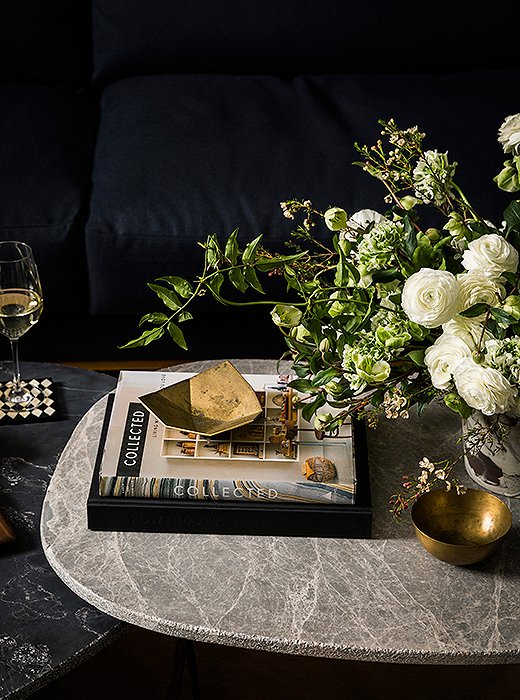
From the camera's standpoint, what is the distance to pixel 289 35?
2.26m

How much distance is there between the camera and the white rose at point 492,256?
1011 millimetres

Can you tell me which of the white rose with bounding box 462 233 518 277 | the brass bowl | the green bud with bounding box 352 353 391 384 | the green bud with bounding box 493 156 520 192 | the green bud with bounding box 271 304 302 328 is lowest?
the brass bowl

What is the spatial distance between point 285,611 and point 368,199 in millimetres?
1027

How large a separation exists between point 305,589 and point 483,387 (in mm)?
291

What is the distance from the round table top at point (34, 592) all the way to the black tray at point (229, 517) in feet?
0.31

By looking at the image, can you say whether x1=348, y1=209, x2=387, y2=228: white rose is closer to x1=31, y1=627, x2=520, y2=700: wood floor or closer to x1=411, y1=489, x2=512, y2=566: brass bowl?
x1=411, y1=489, x2=512, y2=566: brass bowl

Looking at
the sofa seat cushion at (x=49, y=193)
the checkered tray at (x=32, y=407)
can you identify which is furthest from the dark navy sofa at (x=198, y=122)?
the checkered tray at (x=32, y=407)

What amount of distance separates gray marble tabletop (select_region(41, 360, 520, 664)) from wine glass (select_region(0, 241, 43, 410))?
279mm

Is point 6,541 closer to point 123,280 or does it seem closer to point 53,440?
point 53,440

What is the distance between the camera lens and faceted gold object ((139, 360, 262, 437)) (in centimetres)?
121

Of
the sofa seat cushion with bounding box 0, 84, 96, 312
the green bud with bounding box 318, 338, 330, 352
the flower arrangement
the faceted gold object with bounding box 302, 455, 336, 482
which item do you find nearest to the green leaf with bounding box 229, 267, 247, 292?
the flower arrangement

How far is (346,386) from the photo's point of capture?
1.13 m

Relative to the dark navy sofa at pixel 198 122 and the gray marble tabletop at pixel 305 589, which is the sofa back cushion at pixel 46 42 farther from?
the gray marble tabletop at pixel 305 589

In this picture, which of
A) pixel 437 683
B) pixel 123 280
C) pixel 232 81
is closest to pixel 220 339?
pixel 123 280
